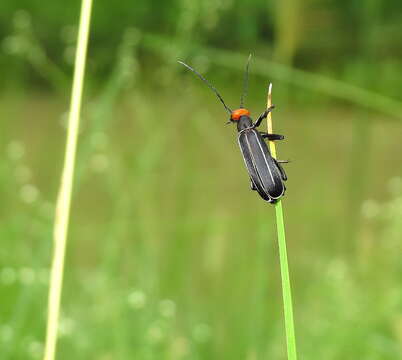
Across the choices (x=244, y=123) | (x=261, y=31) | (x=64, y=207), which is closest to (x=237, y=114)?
(x=244, y=123)

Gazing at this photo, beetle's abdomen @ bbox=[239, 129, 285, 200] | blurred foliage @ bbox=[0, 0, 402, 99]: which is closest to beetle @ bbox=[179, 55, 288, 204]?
beetle's abdomen @ bbox=[239, 129, 285, 200]

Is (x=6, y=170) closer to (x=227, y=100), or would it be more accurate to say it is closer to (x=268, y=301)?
(x=268, y=301)

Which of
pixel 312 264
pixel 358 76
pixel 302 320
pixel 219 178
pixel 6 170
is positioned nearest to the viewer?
pixel 6 170

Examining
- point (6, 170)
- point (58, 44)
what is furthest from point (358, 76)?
point (6, 170)

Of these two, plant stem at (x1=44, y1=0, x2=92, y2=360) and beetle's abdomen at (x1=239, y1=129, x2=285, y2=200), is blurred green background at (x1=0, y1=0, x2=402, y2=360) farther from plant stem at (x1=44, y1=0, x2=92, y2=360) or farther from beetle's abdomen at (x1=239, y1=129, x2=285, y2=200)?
plant stem at (x1=44, y1=0, x2=92, y2=360)

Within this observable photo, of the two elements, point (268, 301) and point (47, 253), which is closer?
point (47, 253)

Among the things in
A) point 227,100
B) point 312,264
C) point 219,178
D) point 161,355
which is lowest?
point 161,355

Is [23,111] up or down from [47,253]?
up

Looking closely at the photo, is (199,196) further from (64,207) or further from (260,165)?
(64,207)

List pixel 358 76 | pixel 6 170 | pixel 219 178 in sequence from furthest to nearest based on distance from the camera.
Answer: pixel 358 76, pixel 219 178, pixel 6 170
